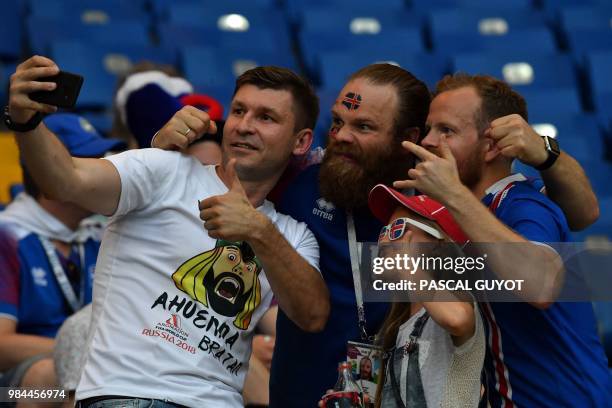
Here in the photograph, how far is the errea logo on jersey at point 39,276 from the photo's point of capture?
12.1 feet

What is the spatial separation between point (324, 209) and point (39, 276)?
1363 mm

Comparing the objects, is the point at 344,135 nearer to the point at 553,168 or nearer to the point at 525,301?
the point at 553,168

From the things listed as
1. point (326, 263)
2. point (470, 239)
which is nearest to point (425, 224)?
point (470, 239)

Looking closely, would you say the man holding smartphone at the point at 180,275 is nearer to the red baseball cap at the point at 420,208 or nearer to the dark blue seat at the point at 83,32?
the red baseball cap at the point at 420,208

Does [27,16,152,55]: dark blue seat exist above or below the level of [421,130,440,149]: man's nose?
above

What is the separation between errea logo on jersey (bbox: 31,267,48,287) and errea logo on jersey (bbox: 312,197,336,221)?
1334 millimetres

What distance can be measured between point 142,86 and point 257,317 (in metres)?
1.83

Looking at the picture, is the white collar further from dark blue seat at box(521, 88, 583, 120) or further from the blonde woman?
dark blue seat at box(521, 88, 583, 120)

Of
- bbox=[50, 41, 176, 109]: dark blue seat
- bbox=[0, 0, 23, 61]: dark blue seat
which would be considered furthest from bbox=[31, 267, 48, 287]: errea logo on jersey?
bbox=[0, 0, 23, 61]: dark blue seat

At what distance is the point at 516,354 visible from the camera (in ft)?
7.57

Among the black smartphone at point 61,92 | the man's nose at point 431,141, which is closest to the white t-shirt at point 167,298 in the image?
the black smartphone at point 61,92

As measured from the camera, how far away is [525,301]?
88.2 inches

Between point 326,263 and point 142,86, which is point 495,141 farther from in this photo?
point 142,86

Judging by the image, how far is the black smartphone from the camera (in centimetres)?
216
